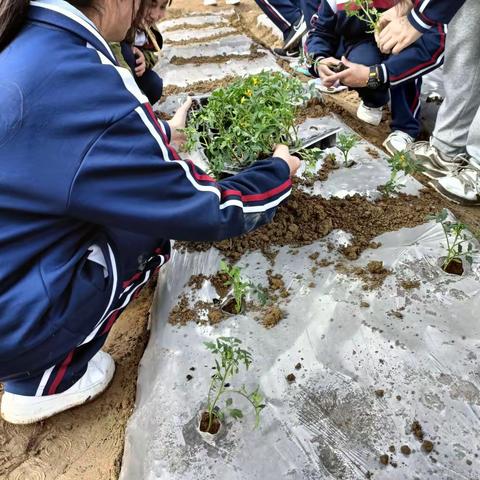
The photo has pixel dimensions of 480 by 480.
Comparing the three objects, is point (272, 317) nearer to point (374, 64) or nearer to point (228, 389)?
point (228, 389)

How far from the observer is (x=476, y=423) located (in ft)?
4.50

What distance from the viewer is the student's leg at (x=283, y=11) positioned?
16.6 ft

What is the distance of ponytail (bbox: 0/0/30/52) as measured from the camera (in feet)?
3.53

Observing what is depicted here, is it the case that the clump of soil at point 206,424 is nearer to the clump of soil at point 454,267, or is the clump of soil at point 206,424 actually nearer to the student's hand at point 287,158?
the student's hand at point 287,158

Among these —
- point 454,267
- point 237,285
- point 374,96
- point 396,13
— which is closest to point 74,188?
point 237,285

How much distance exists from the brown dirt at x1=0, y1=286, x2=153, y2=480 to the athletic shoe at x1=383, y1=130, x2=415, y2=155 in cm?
206

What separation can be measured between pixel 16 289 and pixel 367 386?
1088 millimetres

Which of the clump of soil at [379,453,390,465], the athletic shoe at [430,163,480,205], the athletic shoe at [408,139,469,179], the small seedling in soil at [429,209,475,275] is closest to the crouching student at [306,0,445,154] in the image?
the athletic shoe at [408,139,469,179]

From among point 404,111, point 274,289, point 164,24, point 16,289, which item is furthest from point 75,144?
point 164,24

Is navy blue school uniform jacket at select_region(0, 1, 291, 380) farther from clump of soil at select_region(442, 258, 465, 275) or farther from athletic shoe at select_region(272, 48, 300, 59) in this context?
athletic shoe at select_region(272, 48, 300, 59)

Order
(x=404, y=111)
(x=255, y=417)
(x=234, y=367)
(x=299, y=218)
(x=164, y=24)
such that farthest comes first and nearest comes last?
(x=164, y=24), (x=404, y=111), (x=299, y=218), (x=234, y=367), (x=255, y=417)

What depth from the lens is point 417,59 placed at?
9.40 feet

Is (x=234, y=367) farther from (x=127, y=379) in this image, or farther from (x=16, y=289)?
(x=16, y=289)

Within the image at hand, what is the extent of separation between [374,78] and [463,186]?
91cm
